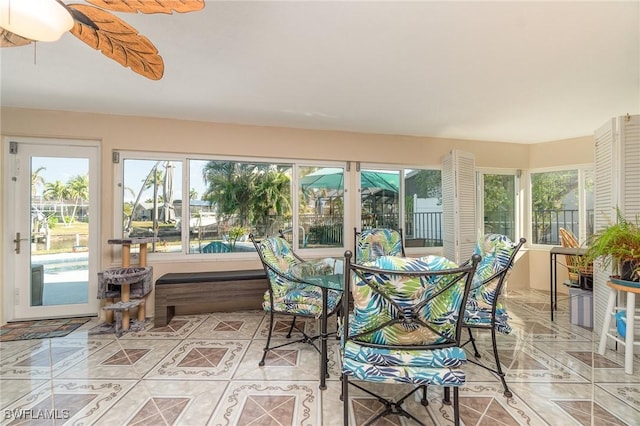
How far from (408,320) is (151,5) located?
191 centimetres

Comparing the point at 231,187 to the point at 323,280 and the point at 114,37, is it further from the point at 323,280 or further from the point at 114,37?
the point at 114,37

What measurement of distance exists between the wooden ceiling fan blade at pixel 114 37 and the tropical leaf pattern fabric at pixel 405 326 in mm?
1709

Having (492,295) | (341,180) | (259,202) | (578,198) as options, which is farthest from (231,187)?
(578,198)

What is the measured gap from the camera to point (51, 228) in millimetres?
3289

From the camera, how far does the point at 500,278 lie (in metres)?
1.97

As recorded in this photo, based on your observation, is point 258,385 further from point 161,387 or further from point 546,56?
point 546,56

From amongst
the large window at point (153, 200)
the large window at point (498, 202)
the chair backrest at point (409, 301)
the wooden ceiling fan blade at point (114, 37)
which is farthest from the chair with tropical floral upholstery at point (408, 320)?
the large window at point (498, 202)

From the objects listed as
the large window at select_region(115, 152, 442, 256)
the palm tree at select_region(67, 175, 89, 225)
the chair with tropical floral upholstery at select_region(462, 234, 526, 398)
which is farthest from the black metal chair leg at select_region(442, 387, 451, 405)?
the palm tree at select_region(67, 175, 89, 225)

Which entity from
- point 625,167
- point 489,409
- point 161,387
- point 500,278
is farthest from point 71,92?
→ point 625,167

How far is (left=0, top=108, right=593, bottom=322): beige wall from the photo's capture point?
10.5 ft

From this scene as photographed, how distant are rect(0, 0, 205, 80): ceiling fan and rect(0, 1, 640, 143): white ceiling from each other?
0.30m

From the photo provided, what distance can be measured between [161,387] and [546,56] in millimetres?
3794

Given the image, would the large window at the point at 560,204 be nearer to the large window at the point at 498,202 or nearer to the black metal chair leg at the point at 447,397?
the large window at the point at 498,202

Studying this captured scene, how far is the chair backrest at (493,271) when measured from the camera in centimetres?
197
